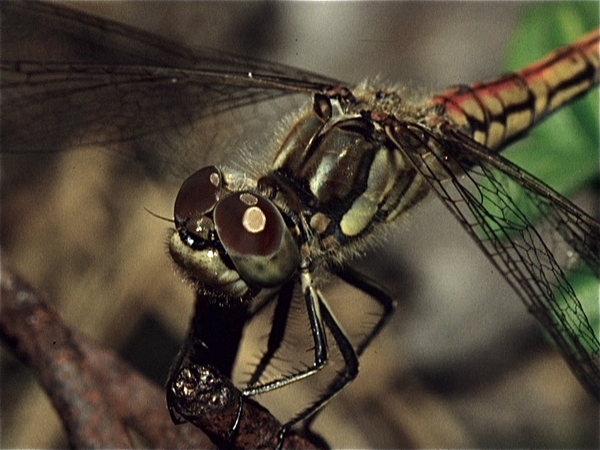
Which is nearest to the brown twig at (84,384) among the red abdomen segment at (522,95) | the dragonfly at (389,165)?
the dragonfly at (389,165)

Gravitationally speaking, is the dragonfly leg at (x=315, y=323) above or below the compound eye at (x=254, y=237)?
below

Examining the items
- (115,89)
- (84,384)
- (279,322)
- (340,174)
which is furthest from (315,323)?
(115,89)

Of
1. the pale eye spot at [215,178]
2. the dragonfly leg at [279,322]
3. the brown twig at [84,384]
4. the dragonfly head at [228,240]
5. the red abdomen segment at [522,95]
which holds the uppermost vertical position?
the red abdomen segment at [522,95]

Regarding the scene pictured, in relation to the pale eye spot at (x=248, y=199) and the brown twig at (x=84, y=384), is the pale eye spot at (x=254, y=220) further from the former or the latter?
the brown twig at (x=84, y=384)

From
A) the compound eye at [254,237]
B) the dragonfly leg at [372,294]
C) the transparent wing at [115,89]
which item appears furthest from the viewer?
the transparent wing at [115,89]

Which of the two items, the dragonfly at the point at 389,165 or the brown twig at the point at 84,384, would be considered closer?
the brown twig at the point at 84,384

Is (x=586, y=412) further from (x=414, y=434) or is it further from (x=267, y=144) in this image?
(x=267, y=144)

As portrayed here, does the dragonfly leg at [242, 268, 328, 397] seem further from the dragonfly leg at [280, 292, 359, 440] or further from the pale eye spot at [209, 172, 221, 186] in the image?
the pale eye spot at [209, 172, 221, 186]

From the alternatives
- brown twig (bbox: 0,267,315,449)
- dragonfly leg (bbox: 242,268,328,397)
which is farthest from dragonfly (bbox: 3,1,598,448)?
brown twig (bbox: 0,267,315,449)

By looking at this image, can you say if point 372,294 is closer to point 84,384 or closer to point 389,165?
point 389,165
